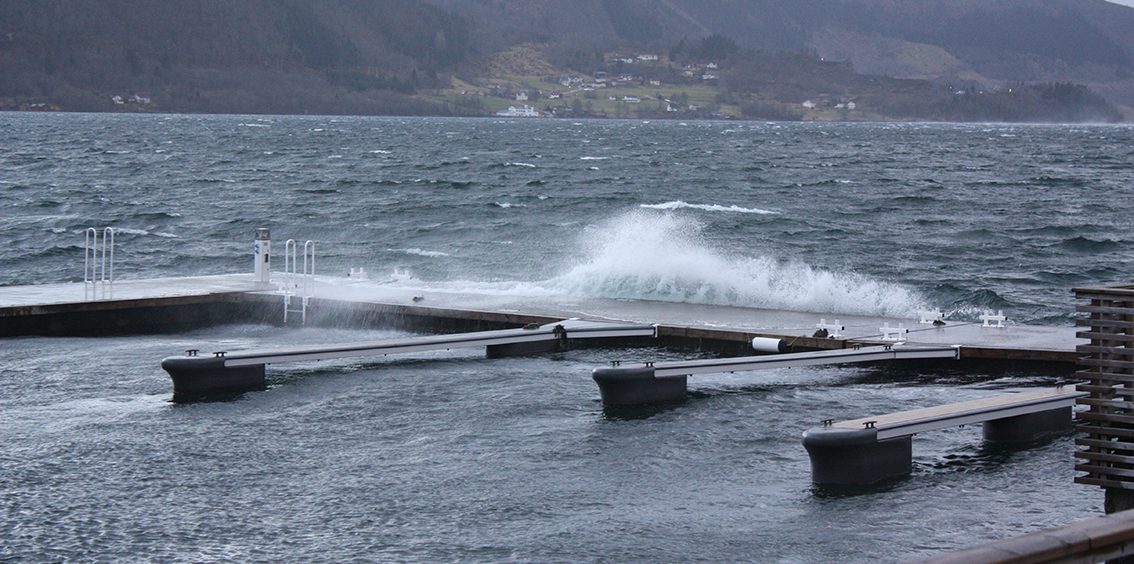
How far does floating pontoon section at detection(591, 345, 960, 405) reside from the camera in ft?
49.6

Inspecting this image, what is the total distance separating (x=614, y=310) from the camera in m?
20.6

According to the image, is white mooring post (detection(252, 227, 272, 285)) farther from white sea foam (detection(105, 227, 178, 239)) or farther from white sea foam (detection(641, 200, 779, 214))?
white sea foam (detection(641, 200, 779, 214))

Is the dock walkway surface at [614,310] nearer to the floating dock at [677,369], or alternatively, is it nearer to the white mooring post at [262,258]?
the white mooring post at [262,258]

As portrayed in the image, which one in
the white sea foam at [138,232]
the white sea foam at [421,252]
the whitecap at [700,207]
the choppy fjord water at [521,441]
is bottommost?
the choppy fjord water at [521,441]

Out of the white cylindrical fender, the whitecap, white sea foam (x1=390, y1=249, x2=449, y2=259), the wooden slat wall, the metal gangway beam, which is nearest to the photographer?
the wooden slat wall

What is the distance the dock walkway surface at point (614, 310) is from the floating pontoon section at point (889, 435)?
2911 millimetres

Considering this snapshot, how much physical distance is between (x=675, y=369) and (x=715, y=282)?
7905 mm

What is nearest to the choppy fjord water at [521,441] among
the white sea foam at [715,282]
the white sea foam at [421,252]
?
the white sea foam at [715,282]

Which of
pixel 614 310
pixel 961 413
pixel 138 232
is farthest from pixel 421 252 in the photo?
pixel 961 413

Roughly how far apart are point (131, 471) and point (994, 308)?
19.6 m

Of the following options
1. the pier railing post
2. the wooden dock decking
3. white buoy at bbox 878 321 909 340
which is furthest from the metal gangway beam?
the pier railing post

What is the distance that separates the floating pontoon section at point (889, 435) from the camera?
12.0m

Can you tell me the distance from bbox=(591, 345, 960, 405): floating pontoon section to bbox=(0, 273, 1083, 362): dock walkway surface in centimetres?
78

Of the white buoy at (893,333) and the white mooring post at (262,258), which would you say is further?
the white mooring post at (262,258)
